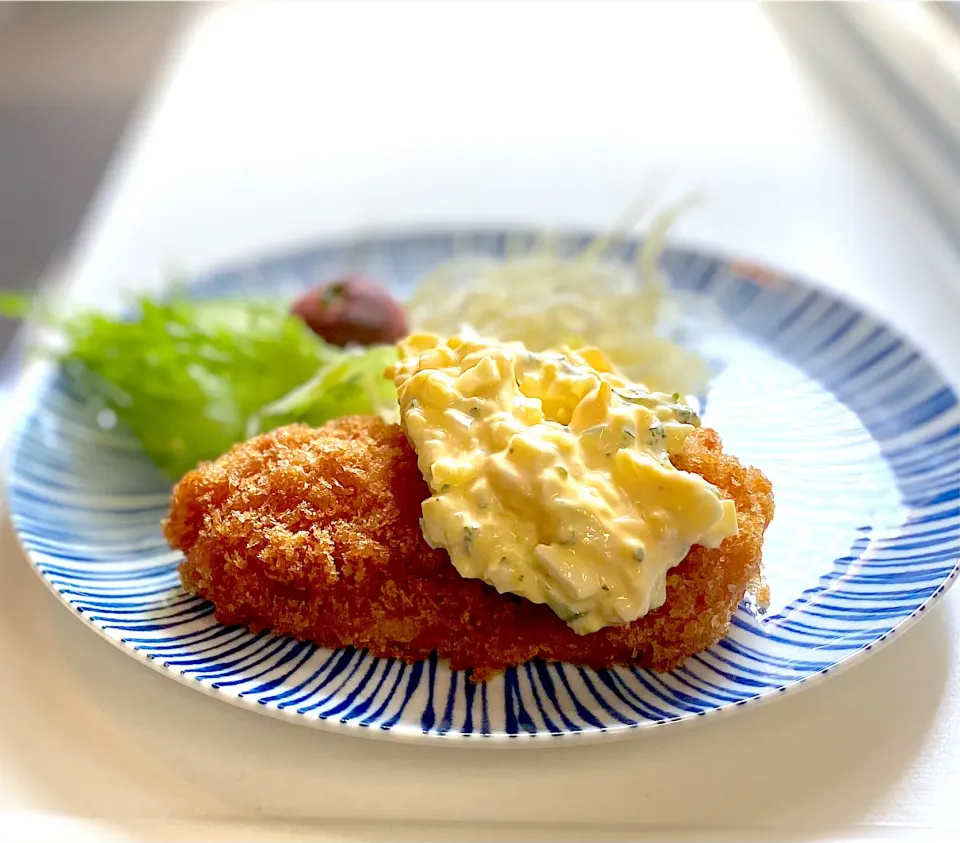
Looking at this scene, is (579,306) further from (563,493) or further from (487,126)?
(487,126)

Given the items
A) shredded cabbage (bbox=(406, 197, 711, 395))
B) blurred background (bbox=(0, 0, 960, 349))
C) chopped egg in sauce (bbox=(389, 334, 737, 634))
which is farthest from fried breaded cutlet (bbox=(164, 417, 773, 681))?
blurred background (bbox=(0, 0, 960, 349))

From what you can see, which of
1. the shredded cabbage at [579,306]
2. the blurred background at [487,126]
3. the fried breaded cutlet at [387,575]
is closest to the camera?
the fried breaded cutlet at [387,575]

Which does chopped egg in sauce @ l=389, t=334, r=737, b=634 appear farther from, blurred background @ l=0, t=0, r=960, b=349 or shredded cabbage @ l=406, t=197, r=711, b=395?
blurred background @ l=0, t=0, r=960, b=349

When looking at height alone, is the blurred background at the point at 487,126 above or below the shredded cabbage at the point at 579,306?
above

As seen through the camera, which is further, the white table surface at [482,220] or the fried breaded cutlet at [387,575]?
the fried breaded cutlet at [387,575]

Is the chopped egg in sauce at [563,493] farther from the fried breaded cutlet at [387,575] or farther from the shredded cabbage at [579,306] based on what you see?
the shredded cabbage at [579,306]

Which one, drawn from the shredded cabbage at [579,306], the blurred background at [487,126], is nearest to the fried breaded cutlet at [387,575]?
the shredded cabbage at [579,306]

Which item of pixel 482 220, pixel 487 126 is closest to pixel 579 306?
pixel 482 220
